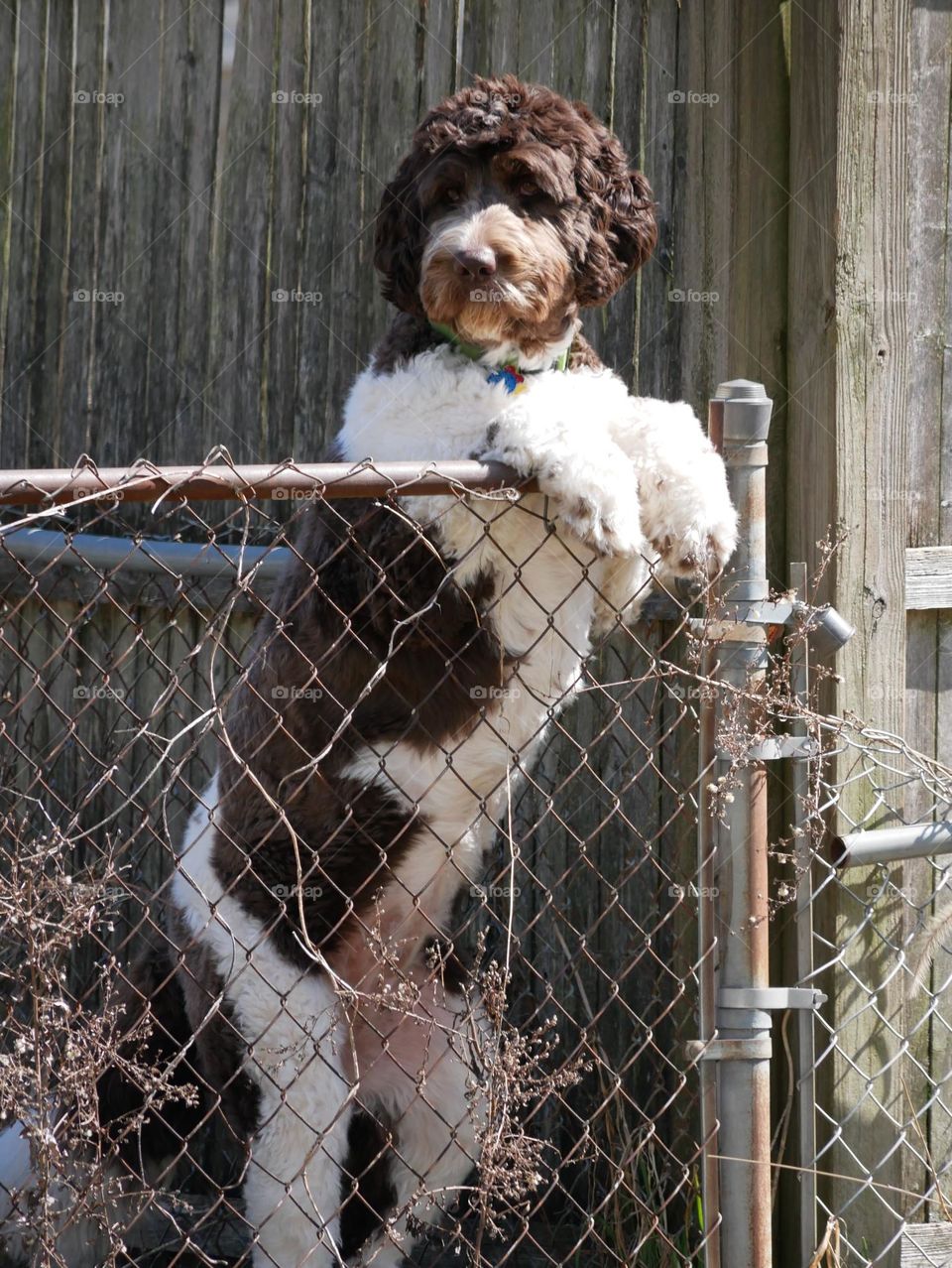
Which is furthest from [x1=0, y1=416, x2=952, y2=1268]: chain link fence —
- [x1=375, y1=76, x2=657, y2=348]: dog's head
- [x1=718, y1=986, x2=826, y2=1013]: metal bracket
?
[x1=375, y1=76, x2=657, y2=348]: dog's head

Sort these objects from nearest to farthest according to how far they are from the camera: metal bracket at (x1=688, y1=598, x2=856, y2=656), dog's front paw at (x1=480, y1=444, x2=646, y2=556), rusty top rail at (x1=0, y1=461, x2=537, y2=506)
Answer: rusty top rail at (x1=0, y1=461, x2=537, y2=506) < metal bracket at (x1=688, y1=598, x2=856, y2=656) < dog's front paw at (x1=480, y1=444, x2=646, y2=556)

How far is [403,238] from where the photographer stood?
3414 mm

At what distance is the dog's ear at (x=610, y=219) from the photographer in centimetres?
341

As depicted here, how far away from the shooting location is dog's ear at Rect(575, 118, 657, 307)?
3414mm

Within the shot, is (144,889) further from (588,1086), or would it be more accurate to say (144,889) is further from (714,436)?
(714,436)

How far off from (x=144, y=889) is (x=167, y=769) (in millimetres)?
463

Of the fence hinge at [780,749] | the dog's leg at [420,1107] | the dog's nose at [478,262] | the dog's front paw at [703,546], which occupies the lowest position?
the dog's leg at [420,1107]

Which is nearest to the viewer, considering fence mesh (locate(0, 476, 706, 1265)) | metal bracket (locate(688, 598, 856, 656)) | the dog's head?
fence mesh (locate(0, 476, 706, 1265))

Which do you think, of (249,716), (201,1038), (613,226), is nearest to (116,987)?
(201,1038)

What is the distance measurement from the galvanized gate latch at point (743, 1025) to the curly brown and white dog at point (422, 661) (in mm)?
565

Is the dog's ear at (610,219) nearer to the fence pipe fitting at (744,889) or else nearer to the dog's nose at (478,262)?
the dog's nose at (478,262)

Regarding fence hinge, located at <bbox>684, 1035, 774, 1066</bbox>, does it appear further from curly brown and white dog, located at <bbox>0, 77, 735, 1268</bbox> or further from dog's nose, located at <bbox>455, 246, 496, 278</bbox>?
dog's nose, located at <bbox>455, 246, 496, 278</bbox>

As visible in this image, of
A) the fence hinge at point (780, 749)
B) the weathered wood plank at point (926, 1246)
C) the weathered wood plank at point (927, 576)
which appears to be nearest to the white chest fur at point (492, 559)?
the fence hinge at point (780, 749)

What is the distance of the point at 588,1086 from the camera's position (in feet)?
13.7
